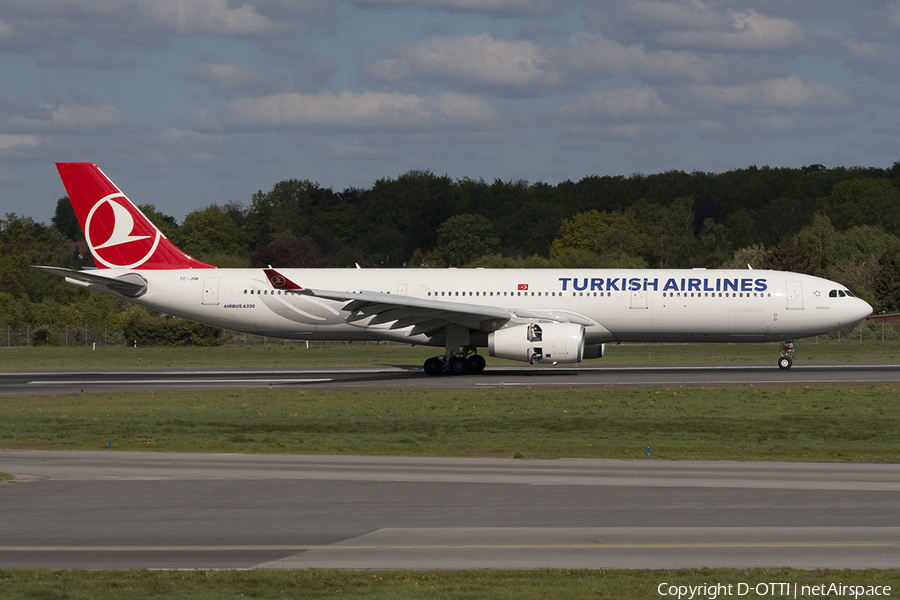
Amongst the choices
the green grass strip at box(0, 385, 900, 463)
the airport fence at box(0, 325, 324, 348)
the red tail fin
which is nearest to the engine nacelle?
the green grass strip at box(0, 385, 900, 463)

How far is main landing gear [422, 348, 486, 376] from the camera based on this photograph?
116 feet

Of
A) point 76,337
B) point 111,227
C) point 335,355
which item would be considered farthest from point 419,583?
point 76,337

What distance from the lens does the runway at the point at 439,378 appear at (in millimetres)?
31562

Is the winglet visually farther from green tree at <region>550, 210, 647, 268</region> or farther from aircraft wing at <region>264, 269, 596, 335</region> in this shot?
green tree at <region>550, 210, 647, 268</region>

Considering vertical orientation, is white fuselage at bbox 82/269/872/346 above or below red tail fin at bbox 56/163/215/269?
below

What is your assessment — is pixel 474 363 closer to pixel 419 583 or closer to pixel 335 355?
pixel 335 355

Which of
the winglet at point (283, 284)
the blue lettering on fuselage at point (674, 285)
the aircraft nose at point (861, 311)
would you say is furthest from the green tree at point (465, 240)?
the winglet at point (283, 284)

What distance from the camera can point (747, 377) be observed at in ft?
108

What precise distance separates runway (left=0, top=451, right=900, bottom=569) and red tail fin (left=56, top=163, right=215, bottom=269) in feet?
72.9

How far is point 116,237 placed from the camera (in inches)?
1511

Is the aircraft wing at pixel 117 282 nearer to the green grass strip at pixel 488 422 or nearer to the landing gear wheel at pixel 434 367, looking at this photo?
the green grass strip at pixel 488 422

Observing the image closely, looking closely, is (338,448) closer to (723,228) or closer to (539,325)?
(539,325)

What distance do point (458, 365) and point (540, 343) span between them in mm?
3943

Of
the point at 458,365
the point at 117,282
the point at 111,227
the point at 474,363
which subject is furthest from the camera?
the point at 111,227
